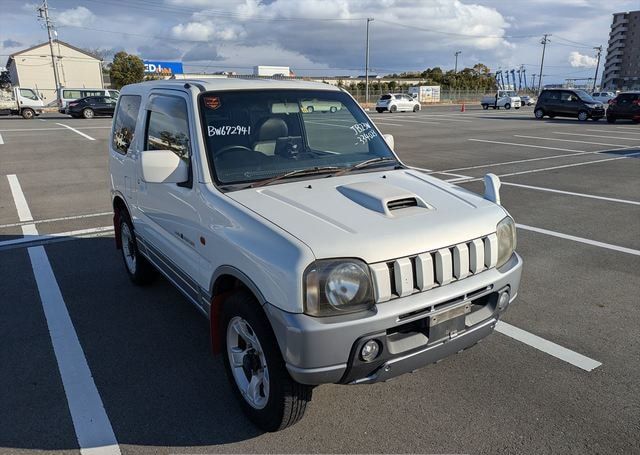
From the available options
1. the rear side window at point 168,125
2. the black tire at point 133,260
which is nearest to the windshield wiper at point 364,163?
the rear side window at point 168,125

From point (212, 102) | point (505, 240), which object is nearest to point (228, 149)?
point (212, 102)

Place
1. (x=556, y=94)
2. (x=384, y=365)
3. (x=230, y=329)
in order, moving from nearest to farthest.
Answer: (x=384, y=365)
(x=230, y=329)
(x=556, y=94)

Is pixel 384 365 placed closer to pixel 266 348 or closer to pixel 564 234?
pixel 266 348

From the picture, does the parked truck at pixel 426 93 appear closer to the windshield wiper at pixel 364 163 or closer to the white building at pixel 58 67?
the white building at pixel 58 67

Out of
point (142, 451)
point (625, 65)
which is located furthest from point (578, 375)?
point (625, 65)

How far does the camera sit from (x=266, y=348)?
2.45 meters

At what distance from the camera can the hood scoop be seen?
272 centimetres

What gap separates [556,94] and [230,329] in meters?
32.4

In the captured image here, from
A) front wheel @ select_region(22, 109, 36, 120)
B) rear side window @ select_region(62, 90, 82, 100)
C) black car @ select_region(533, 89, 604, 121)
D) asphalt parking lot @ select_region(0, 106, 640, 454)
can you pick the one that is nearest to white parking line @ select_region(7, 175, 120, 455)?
asphalt parking lot @ select_region(0, 106, 640, 454)

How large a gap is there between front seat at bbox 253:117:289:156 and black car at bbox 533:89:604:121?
29.4 metres

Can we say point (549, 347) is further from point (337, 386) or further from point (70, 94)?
point (70, 94)

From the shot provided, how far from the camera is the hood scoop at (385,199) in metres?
2.72

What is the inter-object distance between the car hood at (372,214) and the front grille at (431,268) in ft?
0.13

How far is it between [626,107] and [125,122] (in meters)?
28.5
